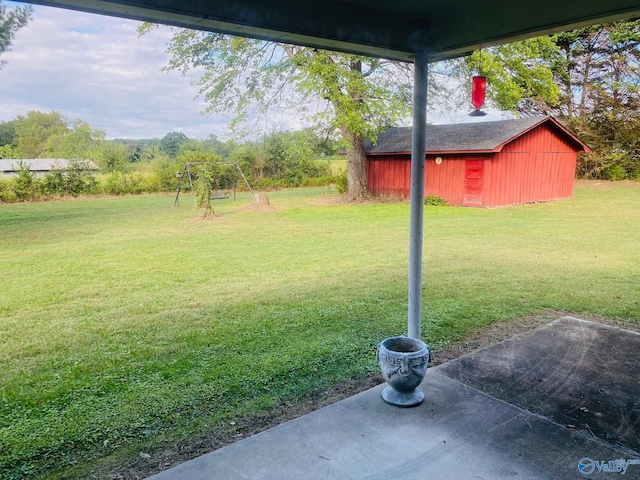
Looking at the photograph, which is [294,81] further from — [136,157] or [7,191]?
[136,157]

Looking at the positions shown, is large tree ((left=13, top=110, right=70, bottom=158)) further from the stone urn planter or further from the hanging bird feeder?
the stone urn planter

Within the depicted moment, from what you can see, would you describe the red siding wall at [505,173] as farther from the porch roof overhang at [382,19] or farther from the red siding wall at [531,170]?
the porch roof overhang at [382,19]

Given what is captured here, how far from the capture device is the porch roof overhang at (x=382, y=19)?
6.01ft

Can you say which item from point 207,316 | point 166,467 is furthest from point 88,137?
point 166,467

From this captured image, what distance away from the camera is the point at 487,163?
12.8 m

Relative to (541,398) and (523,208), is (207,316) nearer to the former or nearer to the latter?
(541,398)

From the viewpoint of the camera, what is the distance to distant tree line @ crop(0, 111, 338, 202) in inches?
608

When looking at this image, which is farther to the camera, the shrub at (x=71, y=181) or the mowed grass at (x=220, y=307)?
the shrub at (x=71, y=181)

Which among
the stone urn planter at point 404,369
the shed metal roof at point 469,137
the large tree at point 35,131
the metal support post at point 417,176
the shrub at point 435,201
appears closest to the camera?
the stone urn planter at point 404,369

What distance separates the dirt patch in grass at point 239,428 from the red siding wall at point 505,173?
10684 mm

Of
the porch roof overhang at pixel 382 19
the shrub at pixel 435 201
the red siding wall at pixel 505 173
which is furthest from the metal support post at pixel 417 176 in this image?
the shrub at pixel 435 201

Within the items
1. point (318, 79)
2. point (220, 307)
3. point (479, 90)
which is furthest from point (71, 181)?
point (479, 90)

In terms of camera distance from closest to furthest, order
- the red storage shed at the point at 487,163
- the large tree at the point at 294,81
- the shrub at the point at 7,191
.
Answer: the large tree at the point at 294,81 < the red storage shed at the point at 487,163 < the shrub at the point at 7,191

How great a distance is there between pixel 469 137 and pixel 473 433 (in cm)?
1302
